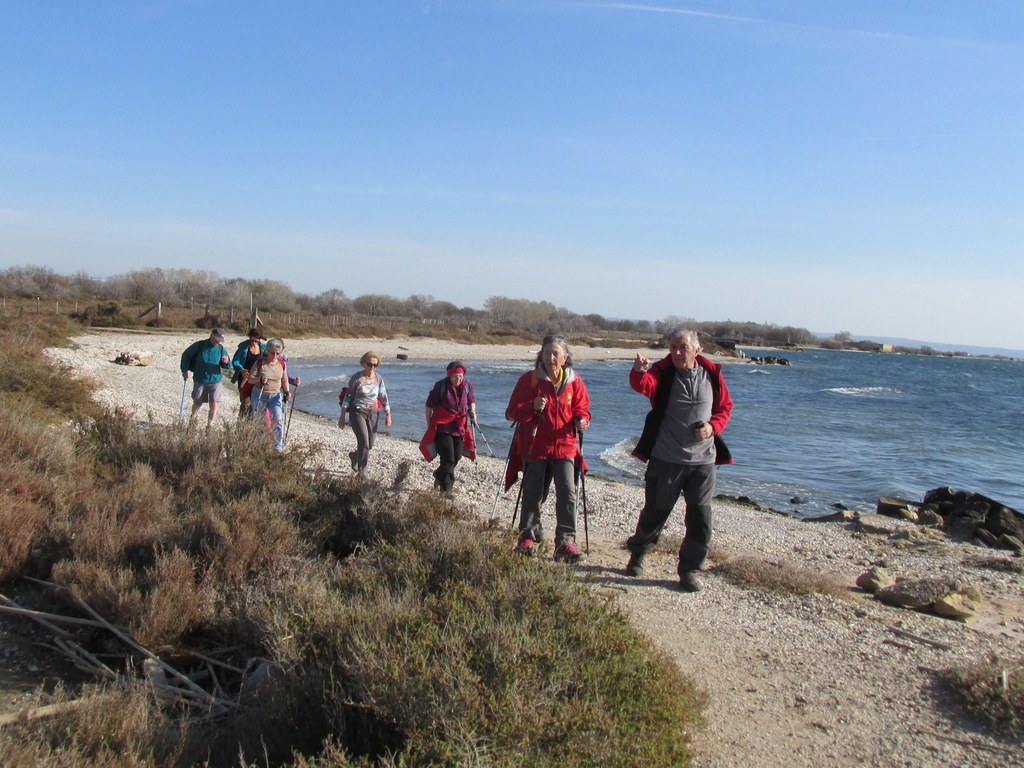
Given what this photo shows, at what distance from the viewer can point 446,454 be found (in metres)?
8.62

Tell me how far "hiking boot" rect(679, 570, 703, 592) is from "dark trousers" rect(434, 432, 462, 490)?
333 centimetres

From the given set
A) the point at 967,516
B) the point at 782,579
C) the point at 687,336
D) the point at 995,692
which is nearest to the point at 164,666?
the point at 687,336

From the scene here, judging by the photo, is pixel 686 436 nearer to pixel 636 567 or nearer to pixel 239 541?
pixel 636 567

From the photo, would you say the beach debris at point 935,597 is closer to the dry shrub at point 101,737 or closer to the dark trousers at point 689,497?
the dark trousers at point 689,497

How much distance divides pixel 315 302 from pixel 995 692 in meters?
A: 134

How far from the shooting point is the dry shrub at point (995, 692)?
3932mm

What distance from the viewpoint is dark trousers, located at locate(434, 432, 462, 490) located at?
8.59 metres

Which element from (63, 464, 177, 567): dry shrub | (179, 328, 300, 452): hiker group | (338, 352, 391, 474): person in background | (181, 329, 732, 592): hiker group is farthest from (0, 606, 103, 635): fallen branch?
(338, 352, 391, 474): person in background

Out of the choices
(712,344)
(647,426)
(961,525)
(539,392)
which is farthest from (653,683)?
(712,344)

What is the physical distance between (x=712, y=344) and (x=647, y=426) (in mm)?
105984

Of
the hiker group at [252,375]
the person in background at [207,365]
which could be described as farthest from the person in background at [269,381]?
the person in background at [207,365]

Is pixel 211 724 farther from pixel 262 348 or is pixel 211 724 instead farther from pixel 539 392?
pixel 262 348

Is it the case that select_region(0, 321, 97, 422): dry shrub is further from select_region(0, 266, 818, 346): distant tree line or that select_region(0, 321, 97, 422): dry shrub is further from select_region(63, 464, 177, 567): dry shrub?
select_region(0, 266, 818, 346): distant tree line

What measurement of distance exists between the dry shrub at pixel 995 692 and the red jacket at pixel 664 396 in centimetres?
201
